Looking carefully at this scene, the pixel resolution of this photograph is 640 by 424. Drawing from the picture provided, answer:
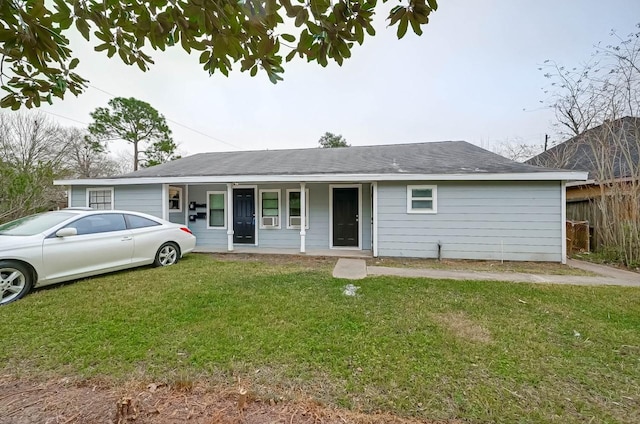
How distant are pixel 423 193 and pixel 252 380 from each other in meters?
6.49

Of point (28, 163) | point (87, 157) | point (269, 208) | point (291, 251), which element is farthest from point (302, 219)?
point (87, 157)

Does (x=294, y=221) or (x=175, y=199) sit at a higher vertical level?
(x=175, y=199)

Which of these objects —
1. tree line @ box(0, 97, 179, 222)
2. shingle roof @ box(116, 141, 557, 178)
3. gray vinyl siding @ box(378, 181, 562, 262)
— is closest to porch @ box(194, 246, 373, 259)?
gray vinyl siding @ box(378, 181, 562, 262)

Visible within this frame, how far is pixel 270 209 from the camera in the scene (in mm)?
9070

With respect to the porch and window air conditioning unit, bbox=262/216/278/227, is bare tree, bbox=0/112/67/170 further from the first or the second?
window air conditioning unit, bbox=262/216/278/227

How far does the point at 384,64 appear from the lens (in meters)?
9.09

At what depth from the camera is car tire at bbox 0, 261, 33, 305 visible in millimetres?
3891

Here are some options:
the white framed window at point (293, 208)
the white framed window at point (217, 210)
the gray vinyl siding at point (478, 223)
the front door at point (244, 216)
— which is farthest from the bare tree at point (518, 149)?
the white framed window at point (217, 210)

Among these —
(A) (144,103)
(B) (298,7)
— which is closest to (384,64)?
(B) (298,7)

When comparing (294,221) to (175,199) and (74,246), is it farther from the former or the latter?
(74,246)

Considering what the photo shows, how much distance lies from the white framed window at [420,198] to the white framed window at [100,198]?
9339 mm

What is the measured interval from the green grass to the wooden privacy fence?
4991 mm

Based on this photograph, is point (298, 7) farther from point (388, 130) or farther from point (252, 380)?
point (388, 130)

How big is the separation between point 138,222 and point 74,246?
1.25 metres
